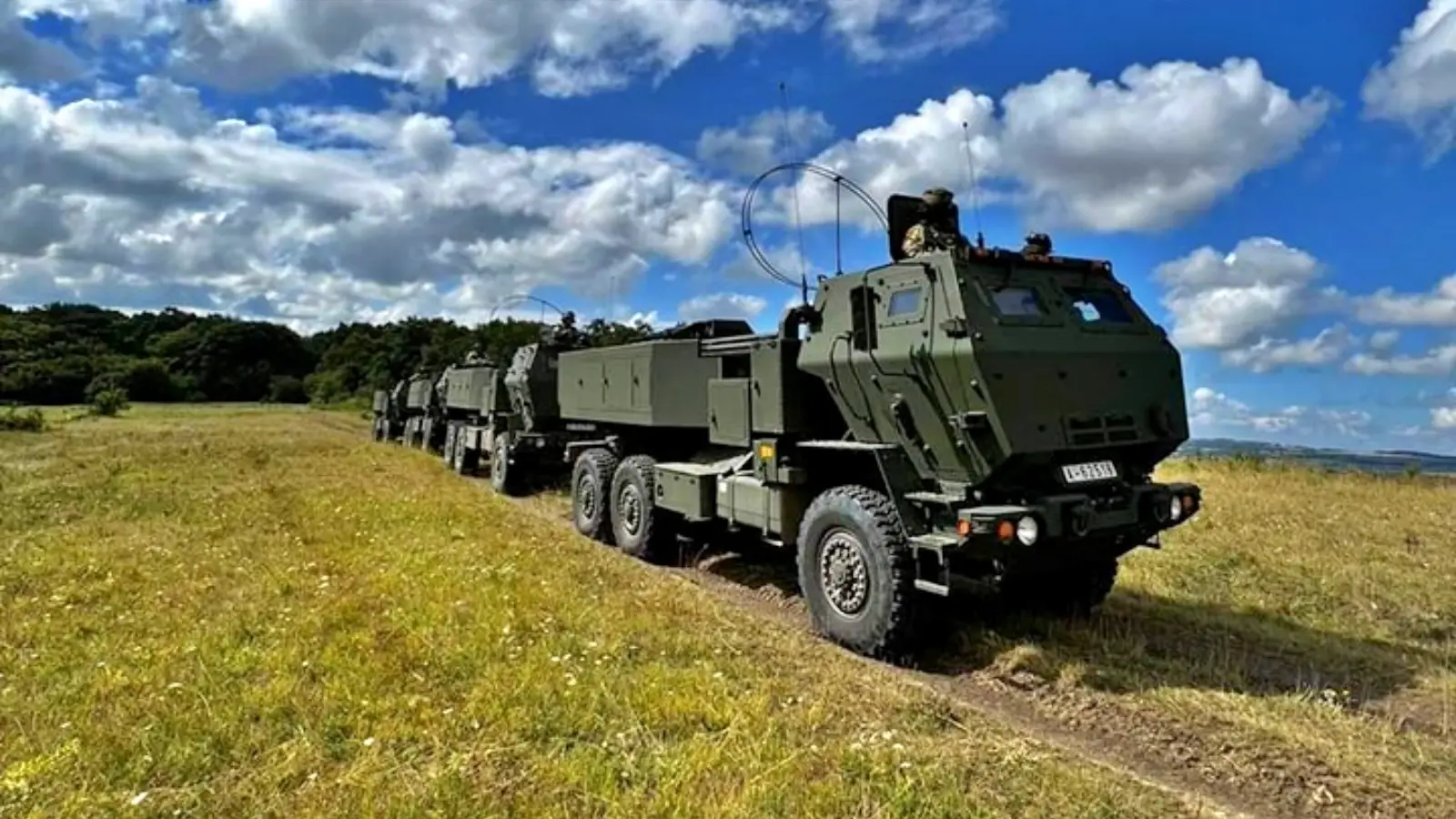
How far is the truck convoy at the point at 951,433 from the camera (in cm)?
597

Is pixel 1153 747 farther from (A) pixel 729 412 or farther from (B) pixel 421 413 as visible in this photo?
(B) pixel 421 413

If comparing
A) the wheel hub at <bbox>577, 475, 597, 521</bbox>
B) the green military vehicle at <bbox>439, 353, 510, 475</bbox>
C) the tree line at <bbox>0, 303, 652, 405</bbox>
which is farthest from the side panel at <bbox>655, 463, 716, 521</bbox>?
the tree line at <bbox>0, 303, 652, 405</bbox>

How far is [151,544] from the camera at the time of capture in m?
9.16

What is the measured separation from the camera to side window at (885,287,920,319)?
21.2 feet

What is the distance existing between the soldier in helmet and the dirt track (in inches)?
108

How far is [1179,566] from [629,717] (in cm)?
647

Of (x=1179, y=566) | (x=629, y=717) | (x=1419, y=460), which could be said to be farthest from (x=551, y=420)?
(x=1419, y=460)

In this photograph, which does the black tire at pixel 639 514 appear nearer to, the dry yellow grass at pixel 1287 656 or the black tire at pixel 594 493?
the black tire at pixel 594 493

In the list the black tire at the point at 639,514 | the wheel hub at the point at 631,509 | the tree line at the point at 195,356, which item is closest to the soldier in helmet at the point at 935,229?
the black tire at the point at 639,514

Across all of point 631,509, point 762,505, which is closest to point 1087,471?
point 762,505

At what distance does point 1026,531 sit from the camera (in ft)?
18.6

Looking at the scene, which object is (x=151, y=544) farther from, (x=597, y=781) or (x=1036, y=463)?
(x=1036, y=463)

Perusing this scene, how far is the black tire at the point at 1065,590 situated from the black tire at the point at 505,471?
982 centimetres

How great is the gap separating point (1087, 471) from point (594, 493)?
21.1ft
